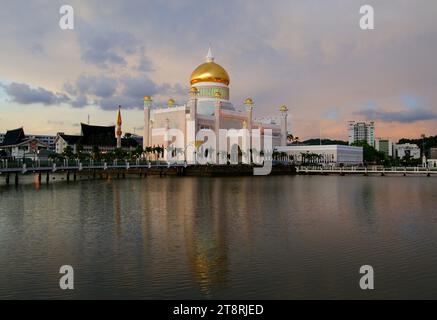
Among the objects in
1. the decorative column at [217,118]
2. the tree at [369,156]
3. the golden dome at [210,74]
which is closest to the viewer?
the decorative column at [217,118]

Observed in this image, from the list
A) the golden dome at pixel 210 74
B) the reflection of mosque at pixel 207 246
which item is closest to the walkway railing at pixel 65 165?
the golden dome at pixel 210 74

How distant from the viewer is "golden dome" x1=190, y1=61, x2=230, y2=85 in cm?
9381

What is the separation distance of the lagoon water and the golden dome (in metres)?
70.6

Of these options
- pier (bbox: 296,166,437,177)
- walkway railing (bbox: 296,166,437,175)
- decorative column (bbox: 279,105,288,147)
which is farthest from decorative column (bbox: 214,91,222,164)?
decorative column (bbox: 279,105,288,147)

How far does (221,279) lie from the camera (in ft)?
38.1

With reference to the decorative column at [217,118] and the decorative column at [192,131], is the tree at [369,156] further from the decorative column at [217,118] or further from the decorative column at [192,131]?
the decorative column at [192,131]

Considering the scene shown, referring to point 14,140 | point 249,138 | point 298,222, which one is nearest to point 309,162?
point 249,138

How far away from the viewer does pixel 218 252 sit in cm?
1461

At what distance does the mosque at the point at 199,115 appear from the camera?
290 ft

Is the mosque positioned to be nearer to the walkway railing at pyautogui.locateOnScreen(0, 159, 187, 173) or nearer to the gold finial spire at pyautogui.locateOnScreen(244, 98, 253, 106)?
the gold finial spire at pyautogui.locateOnScreen(244, 98, 253, 106)

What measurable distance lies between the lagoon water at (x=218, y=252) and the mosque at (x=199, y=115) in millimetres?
62798

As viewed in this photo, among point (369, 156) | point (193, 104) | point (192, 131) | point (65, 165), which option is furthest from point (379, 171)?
point (369, 156)
